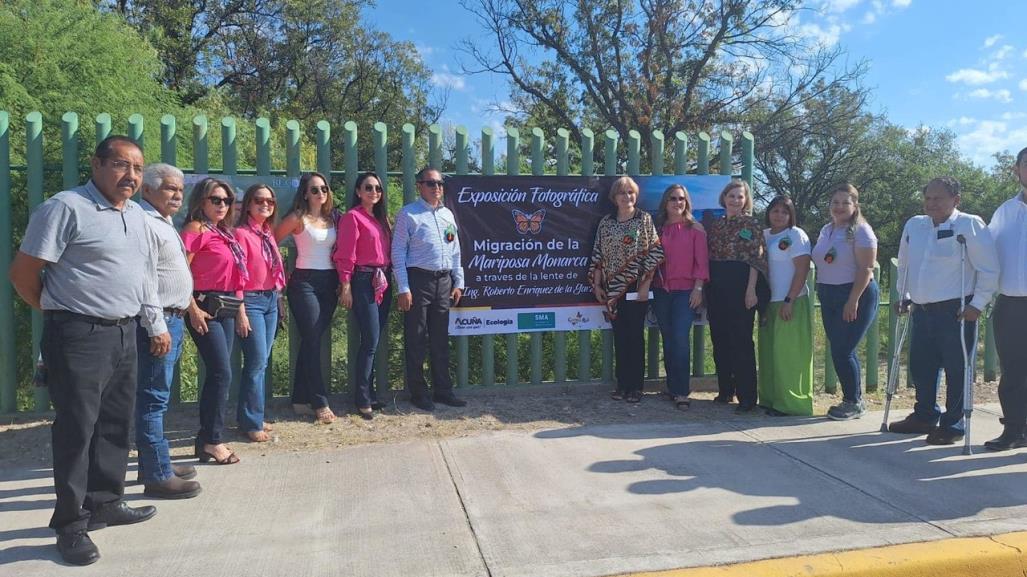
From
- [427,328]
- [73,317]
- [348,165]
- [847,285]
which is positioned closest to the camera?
[73,317]

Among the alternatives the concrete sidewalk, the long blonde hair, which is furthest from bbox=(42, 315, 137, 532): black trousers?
the long blonde hair

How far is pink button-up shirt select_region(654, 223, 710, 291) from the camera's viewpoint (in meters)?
5.94

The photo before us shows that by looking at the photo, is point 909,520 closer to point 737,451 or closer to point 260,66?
point 737,451

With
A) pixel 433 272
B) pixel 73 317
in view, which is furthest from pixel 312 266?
pixel 73 317

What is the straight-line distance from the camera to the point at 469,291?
A: 20.1 feet

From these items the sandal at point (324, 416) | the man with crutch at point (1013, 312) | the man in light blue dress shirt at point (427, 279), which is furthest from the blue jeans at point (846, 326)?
the sandal at point (324, 416)

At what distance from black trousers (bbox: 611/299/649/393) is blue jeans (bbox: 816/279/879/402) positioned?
1.46m

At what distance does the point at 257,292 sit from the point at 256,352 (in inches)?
15.9

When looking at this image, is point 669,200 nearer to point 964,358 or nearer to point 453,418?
point 964,358

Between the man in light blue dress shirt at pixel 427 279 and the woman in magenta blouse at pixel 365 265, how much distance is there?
0.50 feet

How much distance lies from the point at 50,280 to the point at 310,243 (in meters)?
2.22

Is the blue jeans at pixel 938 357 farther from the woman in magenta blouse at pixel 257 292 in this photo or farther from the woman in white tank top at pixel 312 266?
the woman in magenta blouse at pixel 257 292

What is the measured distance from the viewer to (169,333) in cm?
372

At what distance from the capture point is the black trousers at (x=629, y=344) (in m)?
6.11
